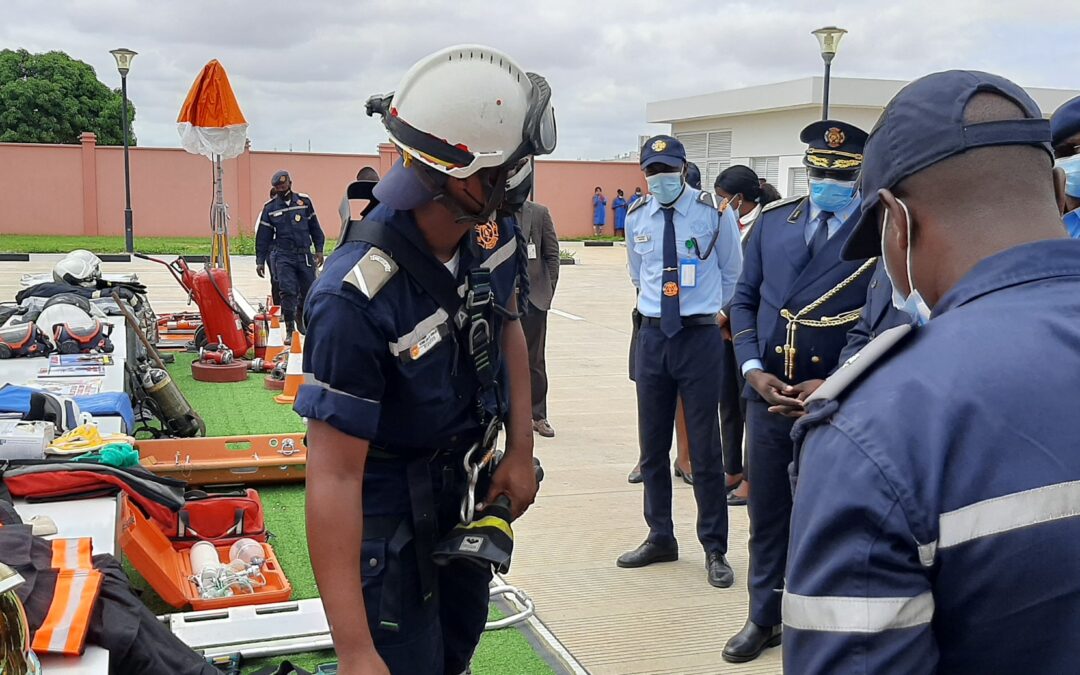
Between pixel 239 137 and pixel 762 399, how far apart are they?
9048 millimetres

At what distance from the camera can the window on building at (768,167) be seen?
27672mm

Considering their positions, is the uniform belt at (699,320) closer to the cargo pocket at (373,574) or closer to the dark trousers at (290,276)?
the cargo pocket at (373,574)

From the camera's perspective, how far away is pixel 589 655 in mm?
3979

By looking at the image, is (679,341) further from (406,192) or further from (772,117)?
(772,117)

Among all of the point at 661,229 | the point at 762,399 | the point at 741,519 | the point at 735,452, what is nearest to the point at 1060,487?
the point at 762,399

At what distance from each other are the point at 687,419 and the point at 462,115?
301cm

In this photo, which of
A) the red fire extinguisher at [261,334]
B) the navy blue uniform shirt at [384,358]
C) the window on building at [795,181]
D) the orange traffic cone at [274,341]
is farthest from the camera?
the window on building at [795,181]

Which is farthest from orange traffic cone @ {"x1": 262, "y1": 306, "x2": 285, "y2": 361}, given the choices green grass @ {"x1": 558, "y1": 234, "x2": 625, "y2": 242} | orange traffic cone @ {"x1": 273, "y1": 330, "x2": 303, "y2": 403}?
green grass @ {"x1": 558, "y1": 234, "x2": 625, "y2": 242}

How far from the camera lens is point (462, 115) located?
2080mm

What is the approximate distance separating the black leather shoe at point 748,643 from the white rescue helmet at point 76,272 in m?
6.86

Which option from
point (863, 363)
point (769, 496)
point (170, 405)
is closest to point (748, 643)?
point (769, 496)

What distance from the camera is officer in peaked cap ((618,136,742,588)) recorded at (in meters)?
4.74

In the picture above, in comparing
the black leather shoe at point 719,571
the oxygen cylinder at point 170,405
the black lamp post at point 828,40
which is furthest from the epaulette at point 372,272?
the black lamp post at point 828,40

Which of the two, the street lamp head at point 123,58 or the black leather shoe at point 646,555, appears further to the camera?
the street lamp head at point 123,58
